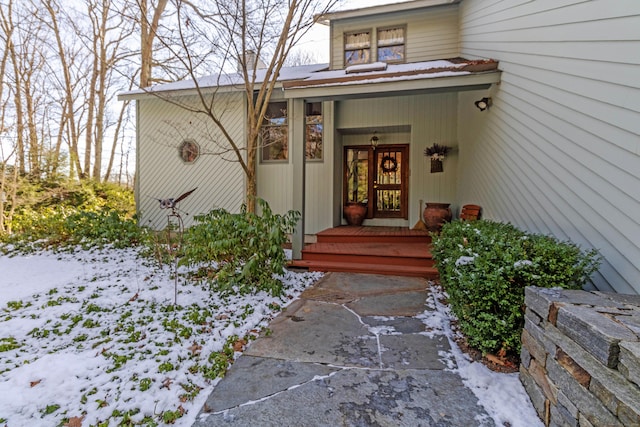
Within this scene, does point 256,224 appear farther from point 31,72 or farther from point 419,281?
point 31,72

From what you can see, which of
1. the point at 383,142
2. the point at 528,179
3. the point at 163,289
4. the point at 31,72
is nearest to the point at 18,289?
the point at 163,289

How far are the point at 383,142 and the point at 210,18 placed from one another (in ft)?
13.2

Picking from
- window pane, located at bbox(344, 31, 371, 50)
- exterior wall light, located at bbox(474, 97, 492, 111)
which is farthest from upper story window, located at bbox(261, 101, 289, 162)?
exterior wall light, located at bbox(474, 97, 492, 111)

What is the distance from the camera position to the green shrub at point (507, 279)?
6.39 ft

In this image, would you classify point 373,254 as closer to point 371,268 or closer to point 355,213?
point 371,268

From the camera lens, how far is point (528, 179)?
10.3 ft

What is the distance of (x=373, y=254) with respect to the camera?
4.62 metres

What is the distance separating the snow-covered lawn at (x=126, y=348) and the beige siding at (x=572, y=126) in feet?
3.95

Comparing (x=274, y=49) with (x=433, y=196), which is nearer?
(x=274, y=49)

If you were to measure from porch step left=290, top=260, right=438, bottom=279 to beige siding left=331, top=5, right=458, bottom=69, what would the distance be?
15.2 ft

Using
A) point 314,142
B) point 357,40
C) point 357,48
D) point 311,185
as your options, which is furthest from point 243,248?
point 357,40

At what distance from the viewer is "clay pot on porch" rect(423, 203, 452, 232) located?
228 inches

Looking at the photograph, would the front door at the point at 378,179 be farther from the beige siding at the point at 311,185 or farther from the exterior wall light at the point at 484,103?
the exterior wall light at the point at 484,103

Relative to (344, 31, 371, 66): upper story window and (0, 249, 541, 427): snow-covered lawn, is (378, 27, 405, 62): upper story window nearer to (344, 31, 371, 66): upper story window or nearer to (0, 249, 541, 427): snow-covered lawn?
(344, 31, 371, 66): upper story window
